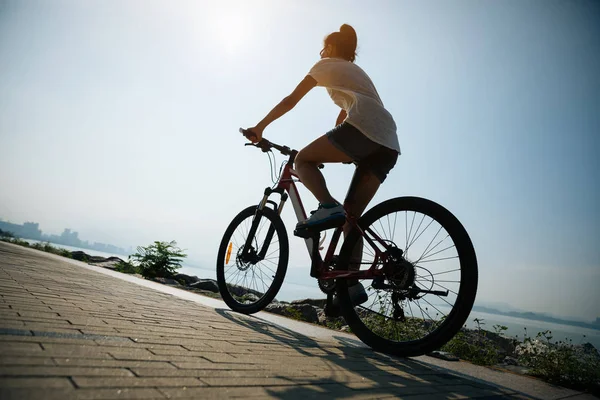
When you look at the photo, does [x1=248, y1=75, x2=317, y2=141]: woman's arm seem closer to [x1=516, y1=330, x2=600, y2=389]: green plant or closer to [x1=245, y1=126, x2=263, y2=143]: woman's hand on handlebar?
[x1=245, y1=126, x2=263, y2=143]: woman's hand on handlebar

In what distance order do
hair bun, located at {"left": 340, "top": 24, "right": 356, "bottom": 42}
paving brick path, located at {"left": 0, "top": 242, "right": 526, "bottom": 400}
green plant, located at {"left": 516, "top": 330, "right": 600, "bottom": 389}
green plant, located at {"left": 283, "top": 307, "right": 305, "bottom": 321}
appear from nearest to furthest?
paving brick path, located at {"left": 0, "top": 242, "right": 526, "bottom": 400}
green plant, located at {"left": 516, "top": 330, "right": 600, "bottom": 389}
hair bun, located at {"left": 340, "top": 24, "right": 356, "bottom": 42}
green plant, located at {"left": 283, "top": 307, "right": 305, "bottom": 321}

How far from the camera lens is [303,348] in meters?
2.21

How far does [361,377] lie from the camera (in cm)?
161

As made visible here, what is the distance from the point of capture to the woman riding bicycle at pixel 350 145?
2.74 metres

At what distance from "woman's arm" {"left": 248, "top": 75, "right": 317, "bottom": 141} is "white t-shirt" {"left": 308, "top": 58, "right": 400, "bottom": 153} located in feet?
0.23

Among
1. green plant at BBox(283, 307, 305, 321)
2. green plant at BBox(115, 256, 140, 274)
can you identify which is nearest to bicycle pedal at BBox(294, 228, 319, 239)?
green plant at BBox(283, 307, 305, 321)

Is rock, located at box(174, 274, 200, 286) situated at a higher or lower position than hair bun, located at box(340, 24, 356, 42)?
lower

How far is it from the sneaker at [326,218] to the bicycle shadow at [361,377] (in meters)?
0.85

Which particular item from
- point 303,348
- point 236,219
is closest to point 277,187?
point 236,219

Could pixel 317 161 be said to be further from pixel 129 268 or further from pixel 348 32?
pixel 129 268

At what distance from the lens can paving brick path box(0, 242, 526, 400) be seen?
1.03 meters

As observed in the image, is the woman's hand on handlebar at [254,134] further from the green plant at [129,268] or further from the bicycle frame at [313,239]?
the green plant at [129,268]

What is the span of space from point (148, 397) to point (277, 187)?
295 centimetres

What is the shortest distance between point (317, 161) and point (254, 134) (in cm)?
81
